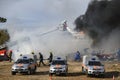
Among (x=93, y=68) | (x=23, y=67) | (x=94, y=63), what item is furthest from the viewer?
(x=23, y=67)

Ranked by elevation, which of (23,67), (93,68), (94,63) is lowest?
(93,68)

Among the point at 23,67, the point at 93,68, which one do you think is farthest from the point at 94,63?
the point at 23,67

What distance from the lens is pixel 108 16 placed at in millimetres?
53000

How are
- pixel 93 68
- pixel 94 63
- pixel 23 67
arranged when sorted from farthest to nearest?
1. pixel 23 67
2. pixel 94 63
3. pixel 93 68

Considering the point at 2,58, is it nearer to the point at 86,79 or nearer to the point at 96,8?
the point at 96,8

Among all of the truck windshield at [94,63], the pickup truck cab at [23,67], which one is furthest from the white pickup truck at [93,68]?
the pickup truck cab at [23,67]

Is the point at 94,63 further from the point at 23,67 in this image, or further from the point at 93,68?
the point at 23,67

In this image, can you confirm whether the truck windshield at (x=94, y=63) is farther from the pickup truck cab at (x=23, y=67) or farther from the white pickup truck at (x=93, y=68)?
the pickup truck cab at (x=23, y=67)

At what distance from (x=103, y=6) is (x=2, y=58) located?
27.5m

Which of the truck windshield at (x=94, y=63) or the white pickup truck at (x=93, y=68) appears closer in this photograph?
the white pickup truck at (x=93, y=68)

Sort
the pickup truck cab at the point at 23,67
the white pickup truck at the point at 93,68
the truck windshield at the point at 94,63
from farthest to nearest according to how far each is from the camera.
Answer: the pickup truck cab at the point at 23,67, the truck windshield at the point at 94,63, the white pickup truck at the point at 93,68

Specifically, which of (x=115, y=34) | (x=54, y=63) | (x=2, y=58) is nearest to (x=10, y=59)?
(x=2, y=58)

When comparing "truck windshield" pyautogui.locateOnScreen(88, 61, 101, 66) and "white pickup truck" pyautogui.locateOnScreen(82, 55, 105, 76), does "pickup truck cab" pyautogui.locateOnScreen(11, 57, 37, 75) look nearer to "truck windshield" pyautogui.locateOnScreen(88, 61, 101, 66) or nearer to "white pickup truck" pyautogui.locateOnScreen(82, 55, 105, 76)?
"white pickup truck" pyautogui.locateOnScreen(82, 55, 105, 76)

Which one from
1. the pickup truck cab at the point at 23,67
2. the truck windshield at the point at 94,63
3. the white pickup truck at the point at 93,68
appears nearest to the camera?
the white pickup truck at the point at 93,68
